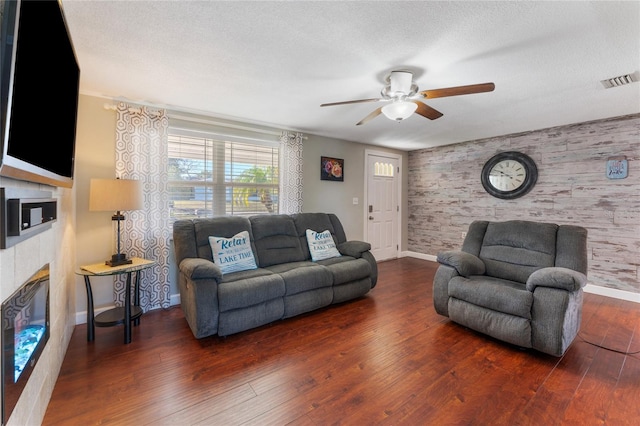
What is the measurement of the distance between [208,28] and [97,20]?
0.63 meters

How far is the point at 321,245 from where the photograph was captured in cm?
345

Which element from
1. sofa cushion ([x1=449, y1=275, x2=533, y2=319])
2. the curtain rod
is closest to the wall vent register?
the curtain rod

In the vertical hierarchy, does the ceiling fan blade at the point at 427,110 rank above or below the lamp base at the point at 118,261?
above

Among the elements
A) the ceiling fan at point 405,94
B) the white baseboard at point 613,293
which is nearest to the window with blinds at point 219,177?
the ceiling fan at point 405,94

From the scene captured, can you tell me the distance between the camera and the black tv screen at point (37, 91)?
34.2 inches

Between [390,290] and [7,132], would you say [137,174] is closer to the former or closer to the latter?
[7,132]

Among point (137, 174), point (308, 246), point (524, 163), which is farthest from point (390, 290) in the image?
point (137, 174)

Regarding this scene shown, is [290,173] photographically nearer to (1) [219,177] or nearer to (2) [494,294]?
(1) [219,177]

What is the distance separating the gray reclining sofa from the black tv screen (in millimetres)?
1177

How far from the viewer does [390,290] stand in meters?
3.69

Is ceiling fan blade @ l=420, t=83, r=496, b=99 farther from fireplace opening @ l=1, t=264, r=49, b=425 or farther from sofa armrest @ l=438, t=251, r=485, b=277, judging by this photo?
fireplace opening @ l=1, t=264, r=49, b=425

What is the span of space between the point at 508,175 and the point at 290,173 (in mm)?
3431

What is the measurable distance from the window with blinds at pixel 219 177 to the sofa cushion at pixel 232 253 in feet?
2.41

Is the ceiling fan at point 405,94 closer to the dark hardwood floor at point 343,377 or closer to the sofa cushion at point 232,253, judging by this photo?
the sofa cushion at point 232,253
